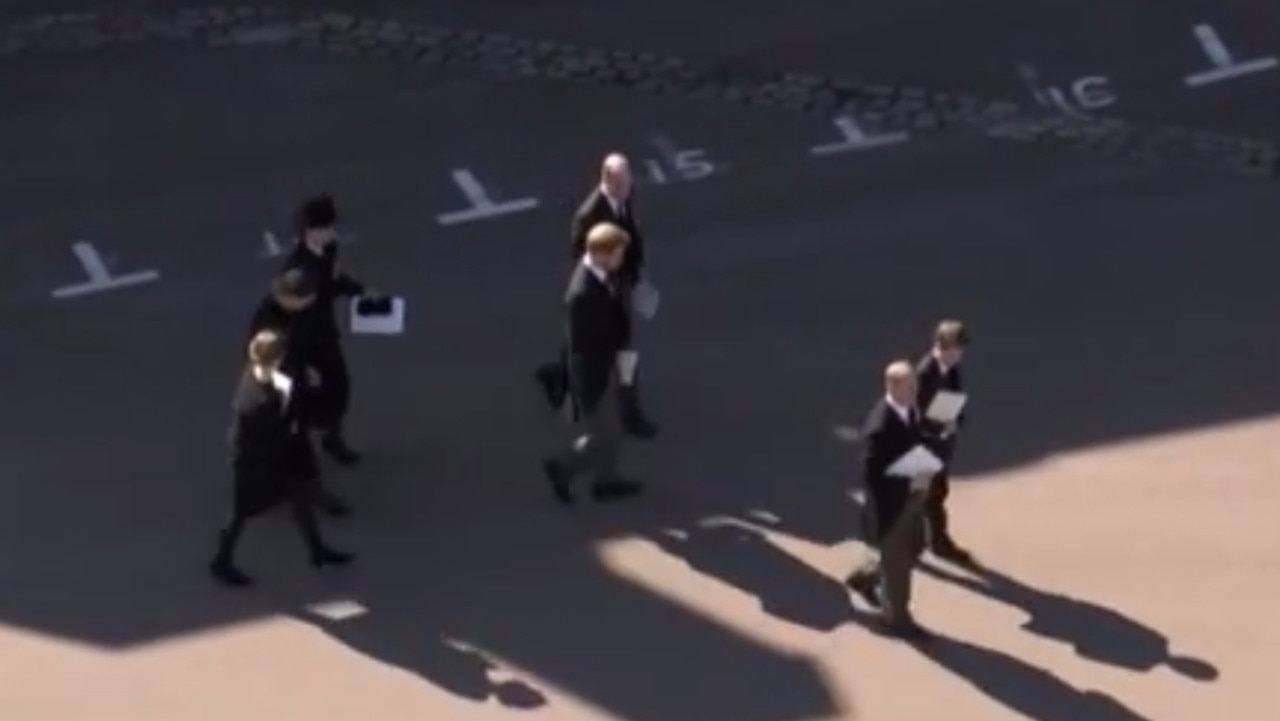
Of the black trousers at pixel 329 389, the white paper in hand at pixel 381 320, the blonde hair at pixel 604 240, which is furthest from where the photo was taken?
the white paper in hand at pixel 381 320

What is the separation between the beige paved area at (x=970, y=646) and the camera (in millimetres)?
19109

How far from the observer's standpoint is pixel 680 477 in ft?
70.2

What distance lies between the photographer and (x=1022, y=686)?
1927 cm

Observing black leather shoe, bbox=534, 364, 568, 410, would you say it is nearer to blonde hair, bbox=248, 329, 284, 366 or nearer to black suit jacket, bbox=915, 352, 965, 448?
blonde hair, bbox=248, 329, 284, 366

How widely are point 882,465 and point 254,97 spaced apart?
27.8 ft

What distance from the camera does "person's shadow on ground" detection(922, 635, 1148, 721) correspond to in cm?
1905

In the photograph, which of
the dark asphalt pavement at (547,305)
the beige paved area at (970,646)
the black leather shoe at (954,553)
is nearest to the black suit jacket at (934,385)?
the black leather shoe at (954,553)

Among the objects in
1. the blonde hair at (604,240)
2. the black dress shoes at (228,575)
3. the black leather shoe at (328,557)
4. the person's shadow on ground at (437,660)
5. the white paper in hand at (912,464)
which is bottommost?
the person's shadow on ground at (437,660)

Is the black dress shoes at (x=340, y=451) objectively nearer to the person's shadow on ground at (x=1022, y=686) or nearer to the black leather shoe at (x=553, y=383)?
the black leather shoe at (x=553, y=383)

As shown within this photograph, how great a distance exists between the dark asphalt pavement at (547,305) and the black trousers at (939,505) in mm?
697

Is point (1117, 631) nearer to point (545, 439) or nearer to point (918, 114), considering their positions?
point (545, 439)

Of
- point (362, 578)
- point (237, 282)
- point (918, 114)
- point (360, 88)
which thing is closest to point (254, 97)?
point (360, 88)

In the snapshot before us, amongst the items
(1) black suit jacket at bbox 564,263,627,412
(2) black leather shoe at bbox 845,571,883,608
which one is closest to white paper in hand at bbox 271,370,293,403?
(1) black suit jacket at bbox 564,263,627,412

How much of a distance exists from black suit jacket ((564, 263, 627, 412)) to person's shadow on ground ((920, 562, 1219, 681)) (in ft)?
6.92
